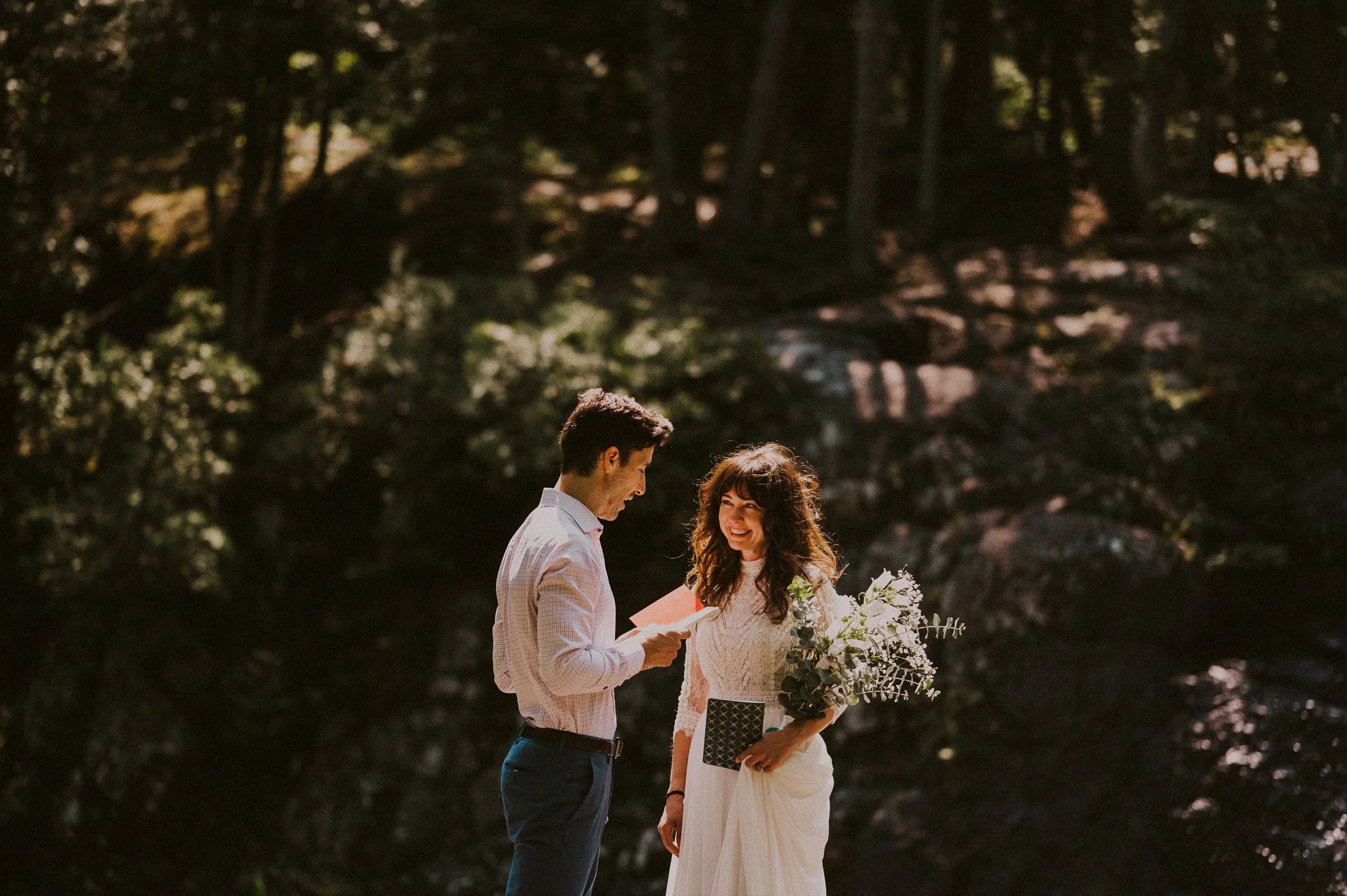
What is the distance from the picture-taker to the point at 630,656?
11.9 ft

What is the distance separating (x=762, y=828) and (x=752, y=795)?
109 mm

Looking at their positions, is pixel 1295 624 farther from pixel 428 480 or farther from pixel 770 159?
pixel 770 159

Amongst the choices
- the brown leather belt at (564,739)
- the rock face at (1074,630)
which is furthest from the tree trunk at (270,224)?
the brown leather belt at (564,739)

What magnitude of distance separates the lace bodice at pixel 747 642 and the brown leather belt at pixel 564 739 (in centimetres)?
49

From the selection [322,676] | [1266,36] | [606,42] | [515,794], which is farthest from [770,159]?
[515,794]

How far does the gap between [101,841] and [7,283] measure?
16.2 feet

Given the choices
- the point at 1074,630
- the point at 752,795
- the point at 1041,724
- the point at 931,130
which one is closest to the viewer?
the point at 752,795

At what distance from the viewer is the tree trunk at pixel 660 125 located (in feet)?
44.6

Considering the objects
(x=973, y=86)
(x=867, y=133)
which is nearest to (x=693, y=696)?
(x=867, y=133)

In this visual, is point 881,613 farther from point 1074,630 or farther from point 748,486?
point 1074,630

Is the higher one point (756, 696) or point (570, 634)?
point (570, 634)

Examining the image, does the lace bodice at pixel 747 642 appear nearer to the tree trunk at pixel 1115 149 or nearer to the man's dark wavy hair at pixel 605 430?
the man's dark wavy hair at pixel 605 430

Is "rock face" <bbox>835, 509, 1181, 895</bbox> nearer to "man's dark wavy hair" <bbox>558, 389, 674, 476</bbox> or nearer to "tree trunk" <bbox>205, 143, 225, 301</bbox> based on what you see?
"man's dark wavy hair" <bbox>558, 389, 674, 476</bbox>

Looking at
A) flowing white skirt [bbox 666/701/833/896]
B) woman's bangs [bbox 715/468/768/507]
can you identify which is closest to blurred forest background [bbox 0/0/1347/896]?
flowing white skirt [bbox 666/701/833/896]
